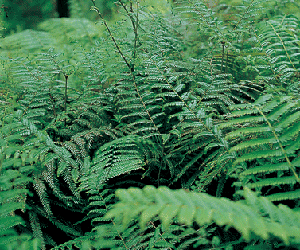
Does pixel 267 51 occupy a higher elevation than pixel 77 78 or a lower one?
higher

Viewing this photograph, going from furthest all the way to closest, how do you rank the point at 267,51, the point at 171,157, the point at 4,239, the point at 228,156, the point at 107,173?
1. the point at 267,51
2. the point at 171,157
3. the point at 107,173
4. the point at 228,156
5. the point at 4,239

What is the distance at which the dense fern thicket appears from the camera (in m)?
0.72

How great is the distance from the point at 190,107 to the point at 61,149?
79cm

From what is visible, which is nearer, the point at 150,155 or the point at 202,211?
the point at 202,211

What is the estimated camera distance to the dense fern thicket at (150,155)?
72 centimetres

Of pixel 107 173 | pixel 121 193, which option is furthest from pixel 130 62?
pixel 121 193

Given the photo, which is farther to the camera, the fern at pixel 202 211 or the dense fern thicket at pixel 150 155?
the dense fern thicket at pixel 150 155

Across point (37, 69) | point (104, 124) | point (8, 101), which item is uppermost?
point (37, 69)

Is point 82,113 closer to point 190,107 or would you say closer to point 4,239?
point 190,107

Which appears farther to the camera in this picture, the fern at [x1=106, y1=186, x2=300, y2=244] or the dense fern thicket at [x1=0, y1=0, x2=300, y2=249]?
the dense fern thicket at [x1=0, y1=0, x2=300, y2=249]

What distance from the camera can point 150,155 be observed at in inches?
61.4

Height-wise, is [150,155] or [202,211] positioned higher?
[202,211]

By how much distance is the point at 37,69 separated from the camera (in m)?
1.98

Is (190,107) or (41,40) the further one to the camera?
(41,40)
